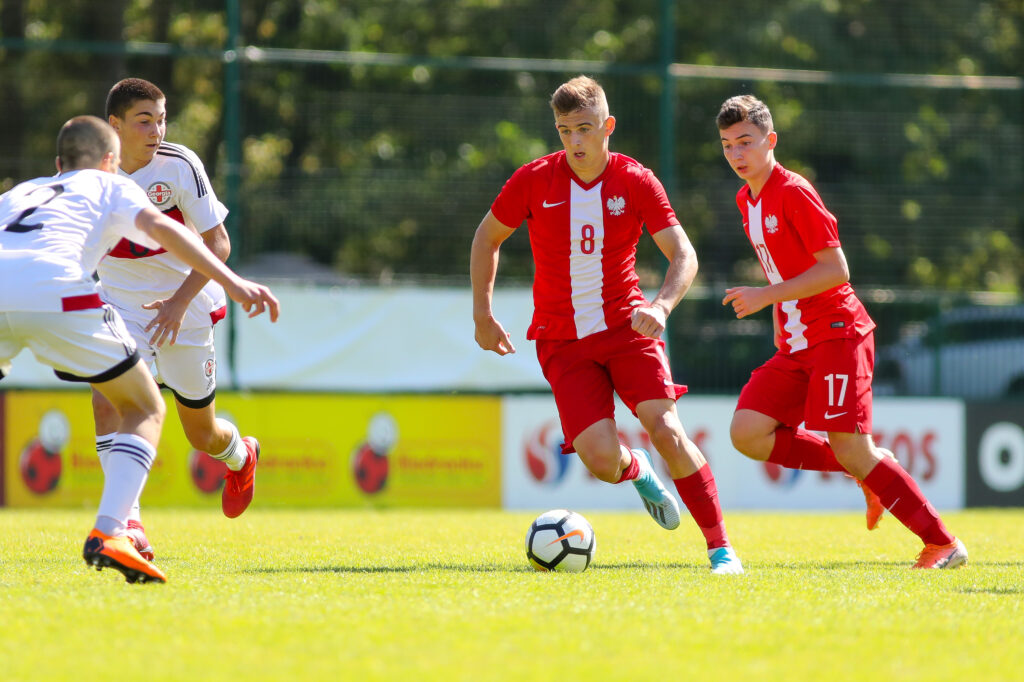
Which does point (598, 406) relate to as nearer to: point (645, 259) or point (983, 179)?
point (645, 259)

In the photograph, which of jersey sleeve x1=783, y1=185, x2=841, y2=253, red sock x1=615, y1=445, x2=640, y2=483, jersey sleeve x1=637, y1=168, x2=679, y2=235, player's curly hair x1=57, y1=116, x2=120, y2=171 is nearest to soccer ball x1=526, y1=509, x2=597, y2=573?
red sock x1=615, y1=445, x2=640, y2=483

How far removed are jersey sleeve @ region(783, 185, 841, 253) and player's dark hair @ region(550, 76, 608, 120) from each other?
1.09 metres

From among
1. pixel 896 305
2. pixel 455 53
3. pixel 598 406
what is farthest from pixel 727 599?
pixel 455 53

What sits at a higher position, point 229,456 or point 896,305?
Result: point 896,305

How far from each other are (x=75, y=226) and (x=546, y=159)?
2370 mm

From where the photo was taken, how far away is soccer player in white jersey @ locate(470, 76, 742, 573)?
6.09 m

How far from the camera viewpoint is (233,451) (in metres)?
7.32

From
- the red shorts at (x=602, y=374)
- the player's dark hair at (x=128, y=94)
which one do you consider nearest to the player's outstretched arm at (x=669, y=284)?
the red shorts at (x=602, y=374)

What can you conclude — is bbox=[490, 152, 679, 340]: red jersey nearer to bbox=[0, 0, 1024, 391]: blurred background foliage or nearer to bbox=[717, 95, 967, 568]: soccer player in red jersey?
bbox=[717, 95, 967, 568]: soccer player in red jersey

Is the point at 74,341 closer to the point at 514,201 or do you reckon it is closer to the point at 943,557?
the point at 514,201

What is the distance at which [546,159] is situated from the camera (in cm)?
652

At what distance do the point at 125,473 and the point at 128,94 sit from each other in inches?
89.0

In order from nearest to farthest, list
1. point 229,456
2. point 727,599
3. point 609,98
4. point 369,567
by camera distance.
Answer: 1. point 727,599
2. point 369,567
3. point 229,456
4. point 609,98

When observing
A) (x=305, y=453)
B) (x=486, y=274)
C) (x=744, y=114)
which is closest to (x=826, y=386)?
(x=744, y=114)
